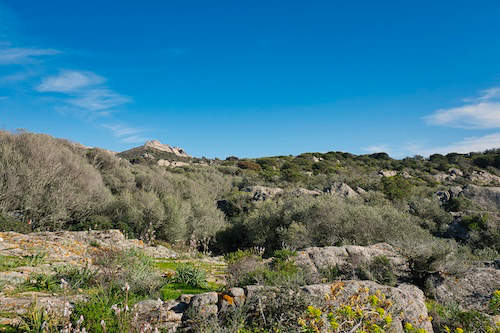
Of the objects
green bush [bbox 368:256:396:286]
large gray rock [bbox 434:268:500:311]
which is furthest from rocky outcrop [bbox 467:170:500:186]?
green bush [bbox 368:256:396:286]

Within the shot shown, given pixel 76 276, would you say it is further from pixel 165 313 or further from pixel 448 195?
pixel 448 195

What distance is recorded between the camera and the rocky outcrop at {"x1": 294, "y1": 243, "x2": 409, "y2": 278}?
283 inches

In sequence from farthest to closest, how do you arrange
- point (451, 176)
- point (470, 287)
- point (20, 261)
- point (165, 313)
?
point (451, 176), point (20, 261), point (470, 287), point (165, 313)

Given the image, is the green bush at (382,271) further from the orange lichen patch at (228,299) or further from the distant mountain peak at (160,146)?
the distant mountain peak at (160,146)

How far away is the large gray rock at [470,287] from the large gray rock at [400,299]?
A: 6.00 feet

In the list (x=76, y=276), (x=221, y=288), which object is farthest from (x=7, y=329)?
(x=221, y=288)

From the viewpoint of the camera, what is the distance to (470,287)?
20.6ft

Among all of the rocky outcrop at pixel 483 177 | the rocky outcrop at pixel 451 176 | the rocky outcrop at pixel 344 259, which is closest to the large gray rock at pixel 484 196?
the rocky outcrop at pixel 451 176

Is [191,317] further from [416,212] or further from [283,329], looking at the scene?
[416,212]

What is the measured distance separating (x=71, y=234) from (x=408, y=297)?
39.2 ft

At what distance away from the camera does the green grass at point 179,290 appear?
5945 mm

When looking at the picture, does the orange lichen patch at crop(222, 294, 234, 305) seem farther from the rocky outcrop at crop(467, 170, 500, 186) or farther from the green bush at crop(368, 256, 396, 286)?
the rocky outcrop at crop(467, 170, 500, 186)

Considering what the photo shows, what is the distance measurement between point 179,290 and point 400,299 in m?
4.41

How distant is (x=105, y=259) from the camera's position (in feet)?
22.1
